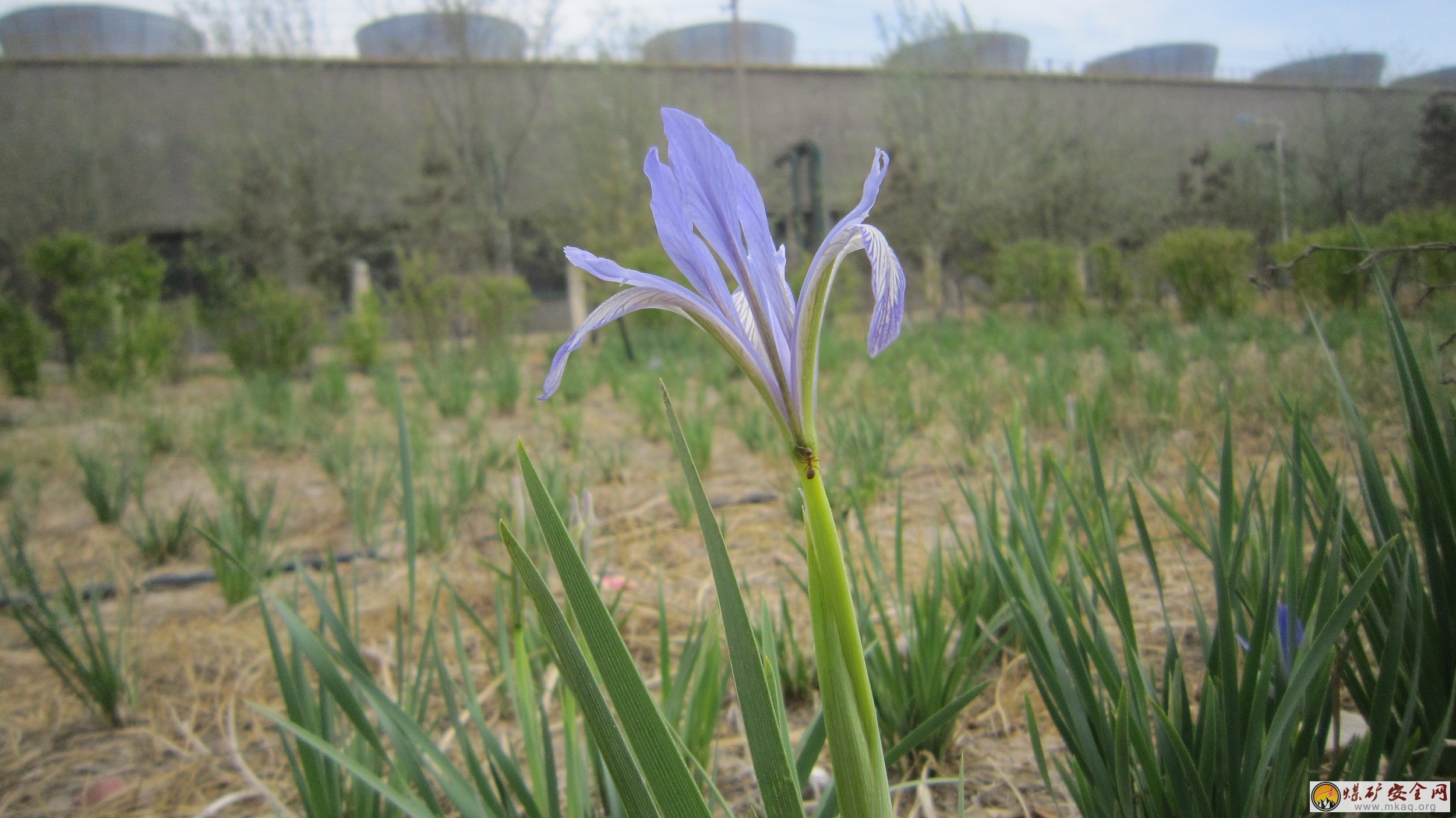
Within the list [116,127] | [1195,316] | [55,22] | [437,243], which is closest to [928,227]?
[1195,316]

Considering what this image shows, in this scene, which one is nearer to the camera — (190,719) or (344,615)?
(344,615)

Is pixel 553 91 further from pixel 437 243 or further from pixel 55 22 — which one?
pixel 55 22

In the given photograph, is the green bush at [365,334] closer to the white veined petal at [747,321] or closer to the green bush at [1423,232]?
the white veined petal at [747,321]

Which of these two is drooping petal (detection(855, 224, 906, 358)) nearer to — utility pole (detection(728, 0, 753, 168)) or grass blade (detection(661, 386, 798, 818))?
grass blade (detection(661, 386, 798, 818))

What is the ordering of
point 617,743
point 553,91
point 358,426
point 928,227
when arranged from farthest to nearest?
point 553,91 < point 928,227 < point 358,426 < point 617,743

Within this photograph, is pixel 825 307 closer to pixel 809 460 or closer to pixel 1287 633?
pixel 809 460

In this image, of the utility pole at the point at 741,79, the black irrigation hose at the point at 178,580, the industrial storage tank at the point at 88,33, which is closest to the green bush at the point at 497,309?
Result: the black irrigation hose at the point at 178,580
